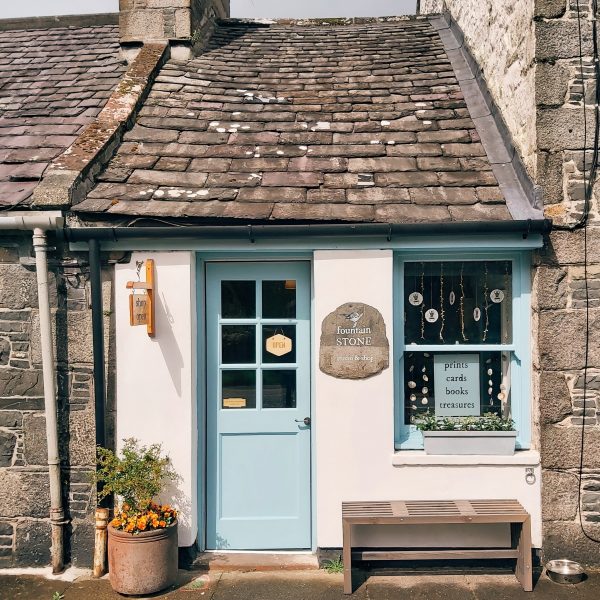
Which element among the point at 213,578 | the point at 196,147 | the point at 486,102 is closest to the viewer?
the point at 213,578

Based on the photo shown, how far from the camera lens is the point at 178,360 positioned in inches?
198

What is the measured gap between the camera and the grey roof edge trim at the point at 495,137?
195 inches

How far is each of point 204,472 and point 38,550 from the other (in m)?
1.43

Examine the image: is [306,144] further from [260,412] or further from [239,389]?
[260,412]

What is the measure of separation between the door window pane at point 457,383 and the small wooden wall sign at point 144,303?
6.91 ft

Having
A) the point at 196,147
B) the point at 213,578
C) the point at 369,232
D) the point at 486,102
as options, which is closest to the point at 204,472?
the point at 213,578

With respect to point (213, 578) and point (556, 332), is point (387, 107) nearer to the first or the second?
point (556, 332)

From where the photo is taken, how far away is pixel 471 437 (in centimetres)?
494

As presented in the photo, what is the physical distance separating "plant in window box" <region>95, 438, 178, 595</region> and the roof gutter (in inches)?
64.5

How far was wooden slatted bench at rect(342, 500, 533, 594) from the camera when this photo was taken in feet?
15.1

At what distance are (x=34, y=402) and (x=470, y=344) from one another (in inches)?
140

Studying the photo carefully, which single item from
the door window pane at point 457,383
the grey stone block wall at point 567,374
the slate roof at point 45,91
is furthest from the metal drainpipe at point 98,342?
the grey stone block wall at point 567,374

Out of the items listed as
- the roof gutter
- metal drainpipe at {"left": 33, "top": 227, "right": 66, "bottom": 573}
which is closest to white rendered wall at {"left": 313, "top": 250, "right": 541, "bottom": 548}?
the roof gutter

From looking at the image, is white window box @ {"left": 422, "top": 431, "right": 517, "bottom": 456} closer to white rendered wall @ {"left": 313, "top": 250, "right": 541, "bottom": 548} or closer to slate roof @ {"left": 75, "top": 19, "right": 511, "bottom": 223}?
white rendered wall @ {"left": 313, "top": 250, "right": 541, "bottom": 548}
